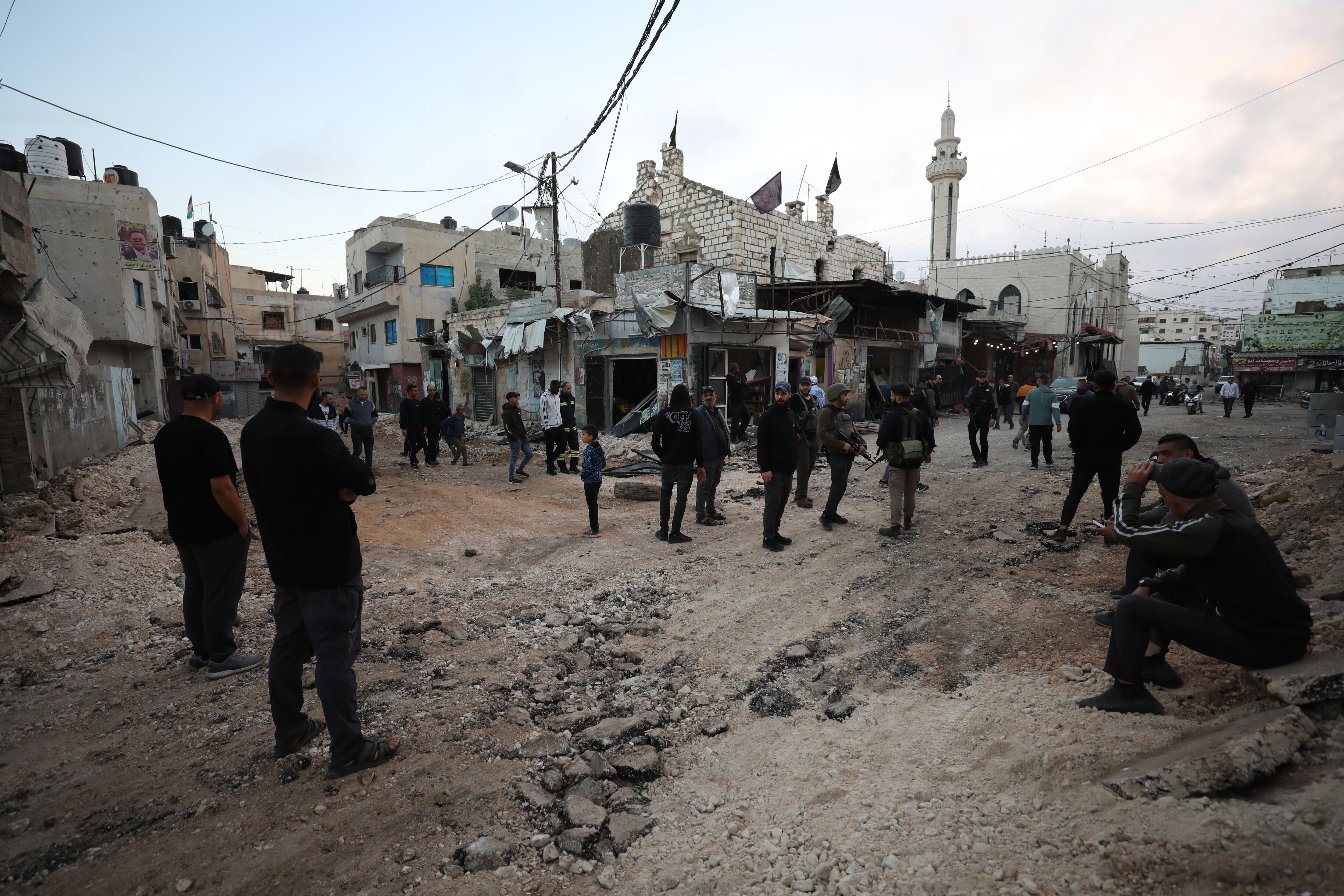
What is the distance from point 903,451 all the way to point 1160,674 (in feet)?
12.0

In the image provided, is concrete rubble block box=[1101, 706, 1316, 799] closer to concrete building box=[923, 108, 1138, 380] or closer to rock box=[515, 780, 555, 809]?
rock box=[515, 780, 555, 809]

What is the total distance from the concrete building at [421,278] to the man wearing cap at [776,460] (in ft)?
79.2

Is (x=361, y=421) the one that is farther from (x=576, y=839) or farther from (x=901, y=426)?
(x=576, y=839)

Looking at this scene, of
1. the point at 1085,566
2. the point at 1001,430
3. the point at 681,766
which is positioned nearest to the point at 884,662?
the point at 681,766

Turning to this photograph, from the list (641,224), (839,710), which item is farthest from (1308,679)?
(641,224)

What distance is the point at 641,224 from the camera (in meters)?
19.6

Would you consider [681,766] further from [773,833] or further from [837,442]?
[837,442]

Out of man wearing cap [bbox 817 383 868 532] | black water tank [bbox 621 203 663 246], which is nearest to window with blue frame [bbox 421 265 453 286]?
black water tank [bbox 621 203 663 246]

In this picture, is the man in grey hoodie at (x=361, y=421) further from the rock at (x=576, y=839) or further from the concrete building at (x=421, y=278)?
the concrete building at (x=421, y=278)

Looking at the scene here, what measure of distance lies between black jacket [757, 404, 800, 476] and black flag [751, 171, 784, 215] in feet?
58.0

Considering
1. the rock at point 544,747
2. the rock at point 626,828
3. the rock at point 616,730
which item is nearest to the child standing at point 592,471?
the rock at point 616,730

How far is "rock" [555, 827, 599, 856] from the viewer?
7.68 feet

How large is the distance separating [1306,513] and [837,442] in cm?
406

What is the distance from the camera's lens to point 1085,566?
17.3ft
